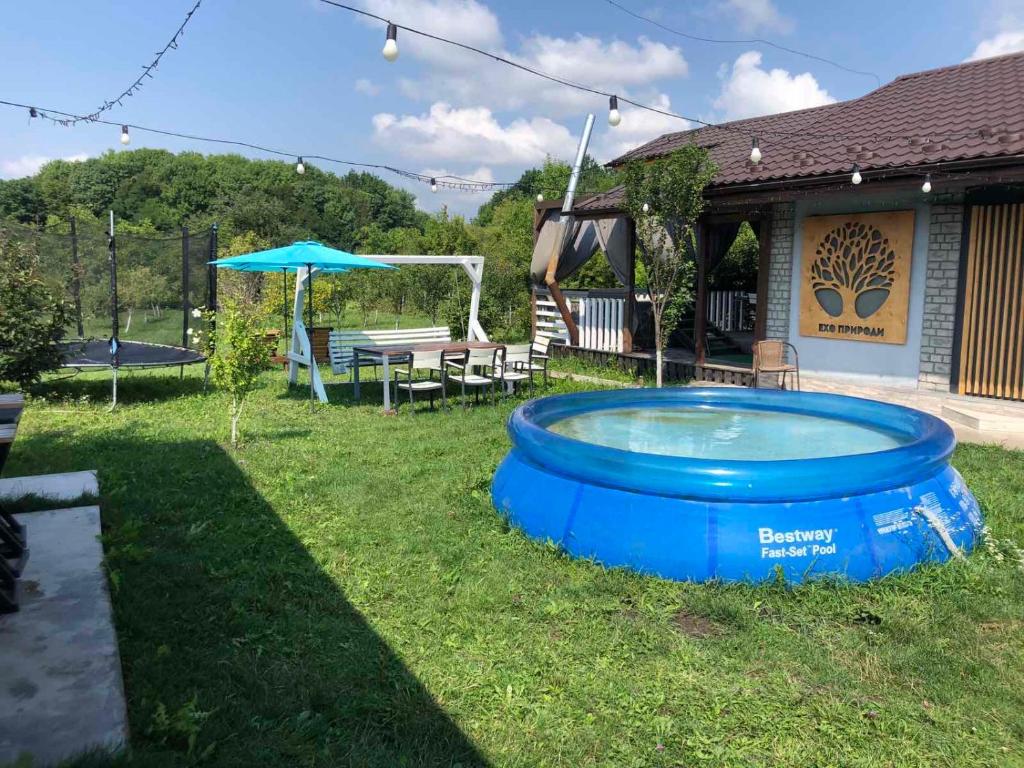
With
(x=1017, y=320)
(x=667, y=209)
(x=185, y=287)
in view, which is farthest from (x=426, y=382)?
(x=1017, y=320)

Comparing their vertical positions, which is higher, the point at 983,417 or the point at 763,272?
the point at 763,272

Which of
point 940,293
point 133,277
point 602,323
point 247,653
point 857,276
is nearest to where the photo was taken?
point 247,653

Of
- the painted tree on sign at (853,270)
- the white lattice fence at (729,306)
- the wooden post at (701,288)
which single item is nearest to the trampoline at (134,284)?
the wooden post at (701,288)

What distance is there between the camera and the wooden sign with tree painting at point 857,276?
1009 centimetres

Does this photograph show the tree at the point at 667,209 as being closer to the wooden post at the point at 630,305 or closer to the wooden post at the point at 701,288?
the wooden post at the point at 701,288

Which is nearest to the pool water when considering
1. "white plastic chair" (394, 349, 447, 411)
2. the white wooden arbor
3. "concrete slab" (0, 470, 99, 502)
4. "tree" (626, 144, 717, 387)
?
"white plastic chair" (394, 349, 447, 411)

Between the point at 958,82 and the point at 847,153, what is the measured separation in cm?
317

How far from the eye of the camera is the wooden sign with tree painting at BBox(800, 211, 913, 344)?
10.1m

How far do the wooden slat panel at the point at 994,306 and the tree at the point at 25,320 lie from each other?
38.9ft

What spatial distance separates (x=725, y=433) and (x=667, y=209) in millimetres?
4440

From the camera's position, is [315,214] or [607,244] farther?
[315,214]

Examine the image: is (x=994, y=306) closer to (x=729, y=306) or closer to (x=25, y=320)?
(x=729, y=306)

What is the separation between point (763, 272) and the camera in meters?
11.8

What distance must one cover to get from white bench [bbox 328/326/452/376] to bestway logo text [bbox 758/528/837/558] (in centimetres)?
823
